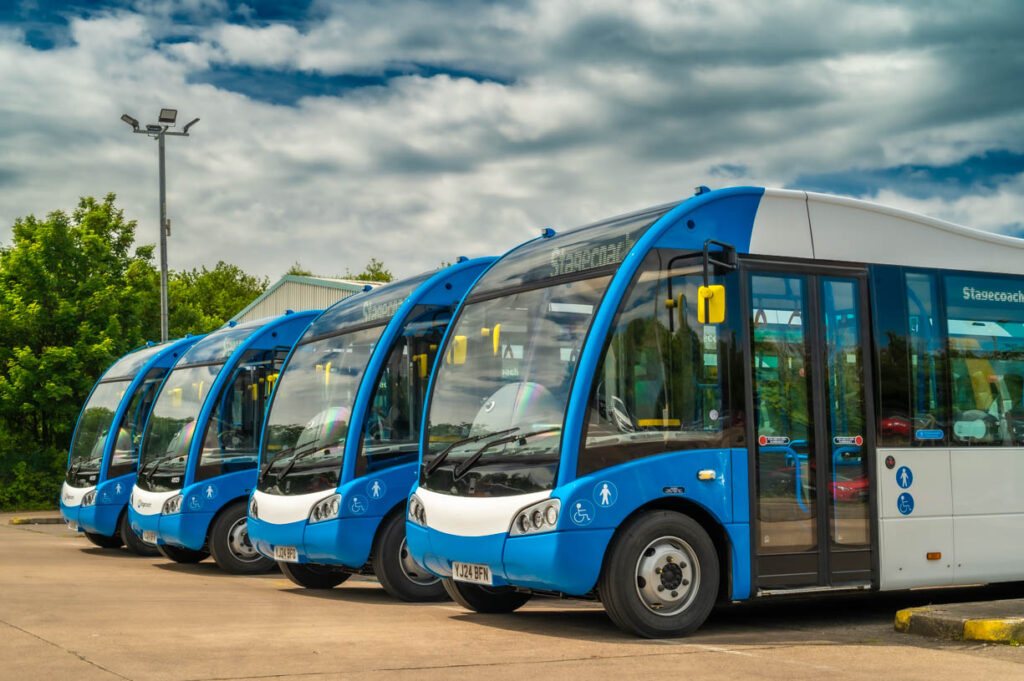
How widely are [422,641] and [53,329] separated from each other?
29062 millimetres

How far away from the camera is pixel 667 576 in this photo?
9102 mm

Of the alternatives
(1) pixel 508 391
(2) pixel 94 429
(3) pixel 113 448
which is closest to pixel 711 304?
(1) pixel 508 391

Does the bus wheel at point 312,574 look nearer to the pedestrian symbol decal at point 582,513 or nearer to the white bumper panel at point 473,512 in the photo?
the white bumper panel at point 473,512

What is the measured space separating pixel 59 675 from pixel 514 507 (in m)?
3.15

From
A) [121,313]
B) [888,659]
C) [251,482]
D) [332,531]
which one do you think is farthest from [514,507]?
[121,313]

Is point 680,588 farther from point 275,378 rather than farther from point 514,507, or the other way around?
point 275,378

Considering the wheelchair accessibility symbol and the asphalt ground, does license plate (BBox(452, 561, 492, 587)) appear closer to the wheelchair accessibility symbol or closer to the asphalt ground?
the asphalt ground

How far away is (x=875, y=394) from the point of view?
10312mm

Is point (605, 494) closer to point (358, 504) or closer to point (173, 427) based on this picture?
point (358, 504)

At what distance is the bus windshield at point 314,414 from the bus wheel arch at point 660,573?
13.6 ft

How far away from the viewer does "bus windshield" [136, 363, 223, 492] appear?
16.4 meters

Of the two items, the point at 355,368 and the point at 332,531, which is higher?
the point at 355,368

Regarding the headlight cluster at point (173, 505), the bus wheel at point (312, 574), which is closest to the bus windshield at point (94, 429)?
the headlight cluster at point (173, 505)

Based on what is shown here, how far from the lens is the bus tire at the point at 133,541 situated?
18.7m
